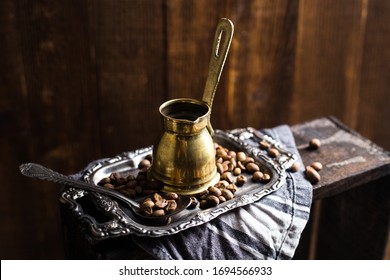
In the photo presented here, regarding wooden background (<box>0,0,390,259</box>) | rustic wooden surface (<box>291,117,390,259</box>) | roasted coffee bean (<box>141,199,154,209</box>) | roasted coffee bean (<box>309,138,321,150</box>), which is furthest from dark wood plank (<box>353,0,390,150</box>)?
roasted coffee bean (<box>141,199,154,209</box>)

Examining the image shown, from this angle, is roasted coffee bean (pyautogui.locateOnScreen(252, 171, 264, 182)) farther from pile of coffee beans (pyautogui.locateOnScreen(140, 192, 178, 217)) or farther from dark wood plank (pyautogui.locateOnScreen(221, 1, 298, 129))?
dark wood plank (pyautogui.locateOnScreen(221, 1, 298, 129))

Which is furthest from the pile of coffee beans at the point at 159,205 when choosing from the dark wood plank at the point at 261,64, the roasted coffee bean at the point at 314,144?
the dark wood plank at the point at 261,64

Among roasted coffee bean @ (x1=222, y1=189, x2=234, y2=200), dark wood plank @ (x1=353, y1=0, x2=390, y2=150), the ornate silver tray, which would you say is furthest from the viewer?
dark wood plank @ (x1=353, y1=0, x2=390, y2=150)

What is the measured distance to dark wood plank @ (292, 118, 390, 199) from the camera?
116 centimetres

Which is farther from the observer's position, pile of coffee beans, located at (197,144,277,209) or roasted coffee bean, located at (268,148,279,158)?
roasted coffee bean, located at (268,148,279,158)

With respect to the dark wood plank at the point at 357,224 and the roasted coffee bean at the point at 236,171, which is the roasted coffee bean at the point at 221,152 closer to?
the roasted coffee bean at the point at 236,171

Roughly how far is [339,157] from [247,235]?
1.18 ft

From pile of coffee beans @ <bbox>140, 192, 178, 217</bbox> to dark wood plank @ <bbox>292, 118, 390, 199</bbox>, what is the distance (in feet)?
0.98

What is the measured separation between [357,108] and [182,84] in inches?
24.3

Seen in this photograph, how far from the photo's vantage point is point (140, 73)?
157 cm

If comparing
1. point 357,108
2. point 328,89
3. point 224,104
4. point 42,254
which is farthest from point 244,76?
point 42,254

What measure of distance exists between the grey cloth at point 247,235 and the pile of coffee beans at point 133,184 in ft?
0.38

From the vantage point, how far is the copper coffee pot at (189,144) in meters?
Answer: 1.02

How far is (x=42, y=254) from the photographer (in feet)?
5.61
